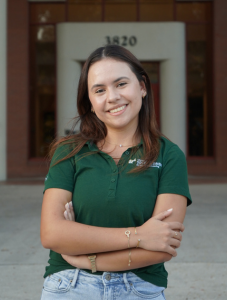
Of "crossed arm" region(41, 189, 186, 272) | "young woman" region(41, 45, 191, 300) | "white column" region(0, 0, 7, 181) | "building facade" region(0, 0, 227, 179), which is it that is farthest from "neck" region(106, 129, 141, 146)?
"white column" region(0, 0, 7, 181)

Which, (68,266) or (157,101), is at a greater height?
(157,101)

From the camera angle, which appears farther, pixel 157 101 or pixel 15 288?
pixel 157 101

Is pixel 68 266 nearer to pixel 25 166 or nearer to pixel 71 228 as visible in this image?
pixel 71 228

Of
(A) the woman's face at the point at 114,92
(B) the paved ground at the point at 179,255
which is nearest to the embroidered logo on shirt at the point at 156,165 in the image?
(A) the woman's face at the point at 114,92

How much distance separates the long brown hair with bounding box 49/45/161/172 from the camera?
218cm

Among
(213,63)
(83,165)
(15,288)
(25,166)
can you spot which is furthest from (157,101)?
(83,165)

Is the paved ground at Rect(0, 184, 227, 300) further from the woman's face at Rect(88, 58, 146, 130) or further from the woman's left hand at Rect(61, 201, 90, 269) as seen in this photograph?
the woman's face at Rect(88, 58, 146, 130)

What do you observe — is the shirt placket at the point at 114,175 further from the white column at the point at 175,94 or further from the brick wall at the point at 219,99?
the brick wall at the point at 219,99

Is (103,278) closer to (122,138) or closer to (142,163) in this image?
(142,163)

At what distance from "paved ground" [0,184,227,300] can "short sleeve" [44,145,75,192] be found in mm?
1985

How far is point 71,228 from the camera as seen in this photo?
1982mm

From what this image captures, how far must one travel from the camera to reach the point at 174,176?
6.90 ft

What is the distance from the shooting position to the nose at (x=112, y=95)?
2145 mm

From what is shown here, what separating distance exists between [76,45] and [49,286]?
35.1ft
